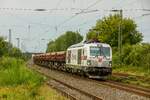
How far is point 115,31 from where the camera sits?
7738cm

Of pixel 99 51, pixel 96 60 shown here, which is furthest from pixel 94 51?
pixel 96 60

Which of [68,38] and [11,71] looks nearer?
[11,71]

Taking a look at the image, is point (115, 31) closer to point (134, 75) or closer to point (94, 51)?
point (134, 75)

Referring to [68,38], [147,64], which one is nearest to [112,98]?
[147,64]

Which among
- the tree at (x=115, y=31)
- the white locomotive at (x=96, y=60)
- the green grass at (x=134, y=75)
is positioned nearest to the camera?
the green grass at (x=134, y=75)

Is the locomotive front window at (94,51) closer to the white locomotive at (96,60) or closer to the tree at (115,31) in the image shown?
the white locomotive at (96,60)

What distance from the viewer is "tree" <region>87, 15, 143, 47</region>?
7607cm

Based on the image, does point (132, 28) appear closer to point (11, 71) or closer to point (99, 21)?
point (99, 21)

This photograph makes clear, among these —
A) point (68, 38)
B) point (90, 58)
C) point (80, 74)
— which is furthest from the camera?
point (68, 38)

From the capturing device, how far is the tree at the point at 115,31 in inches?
2995

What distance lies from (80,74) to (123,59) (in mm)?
15976

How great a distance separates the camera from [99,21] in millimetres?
85750

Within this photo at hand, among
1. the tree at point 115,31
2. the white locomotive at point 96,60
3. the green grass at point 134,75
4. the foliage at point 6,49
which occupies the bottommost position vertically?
the green grass at point 134,75

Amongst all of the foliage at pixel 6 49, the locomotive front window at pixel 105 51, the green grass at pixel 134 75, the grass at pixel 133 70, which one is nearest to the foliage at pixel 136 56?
the grass at pixel 133 70
